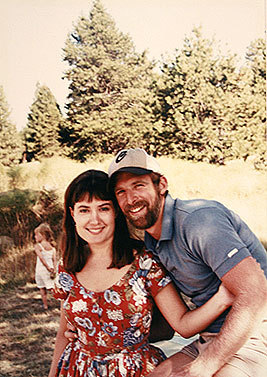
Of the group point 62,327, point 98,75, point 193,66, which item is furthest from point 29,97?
point 62,327

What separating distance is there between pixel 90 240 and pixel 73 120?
552 cm

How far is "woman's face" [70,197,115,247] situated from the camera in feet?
4.17

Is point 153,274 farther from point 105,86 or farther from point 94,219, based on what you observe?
point 105,86

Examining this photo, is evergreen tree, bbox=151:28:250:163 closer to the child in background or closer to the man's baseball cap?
the child in background

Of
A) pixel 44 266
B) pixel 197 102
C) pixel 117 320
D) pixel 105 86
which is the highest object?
pixel 105 86

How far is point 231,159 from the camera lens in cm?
681

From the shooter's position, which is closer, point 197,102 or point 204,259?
point 204,259

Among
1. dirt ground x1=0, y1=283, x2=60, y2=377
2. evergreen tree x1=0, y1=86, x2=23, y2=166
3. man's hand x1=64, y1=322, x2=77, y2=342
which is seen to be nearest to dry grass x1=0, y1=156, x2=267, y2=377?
dirt ground x1=0, y1=283, x2=60, y2=377

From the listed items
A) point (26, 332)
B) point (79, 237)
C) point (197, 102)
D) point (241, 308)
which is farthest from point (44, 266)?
point (197, 102)

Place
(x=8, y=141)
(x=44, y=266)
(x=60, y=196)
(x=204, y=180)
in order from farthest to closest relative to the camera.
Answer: (x=204, y=180), (x=8, y=141), (x=60, y=196), (x=44, y=266)

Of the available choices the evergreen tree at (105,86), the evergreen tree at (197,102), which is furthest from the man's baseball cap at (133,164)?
the evergreen tree at (197,102)

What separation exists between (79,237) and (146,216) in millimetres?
227

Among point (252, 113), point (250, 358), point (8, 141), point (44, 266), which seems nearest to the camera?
point (250, 358)

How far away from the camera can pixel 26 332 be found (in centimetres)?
362
